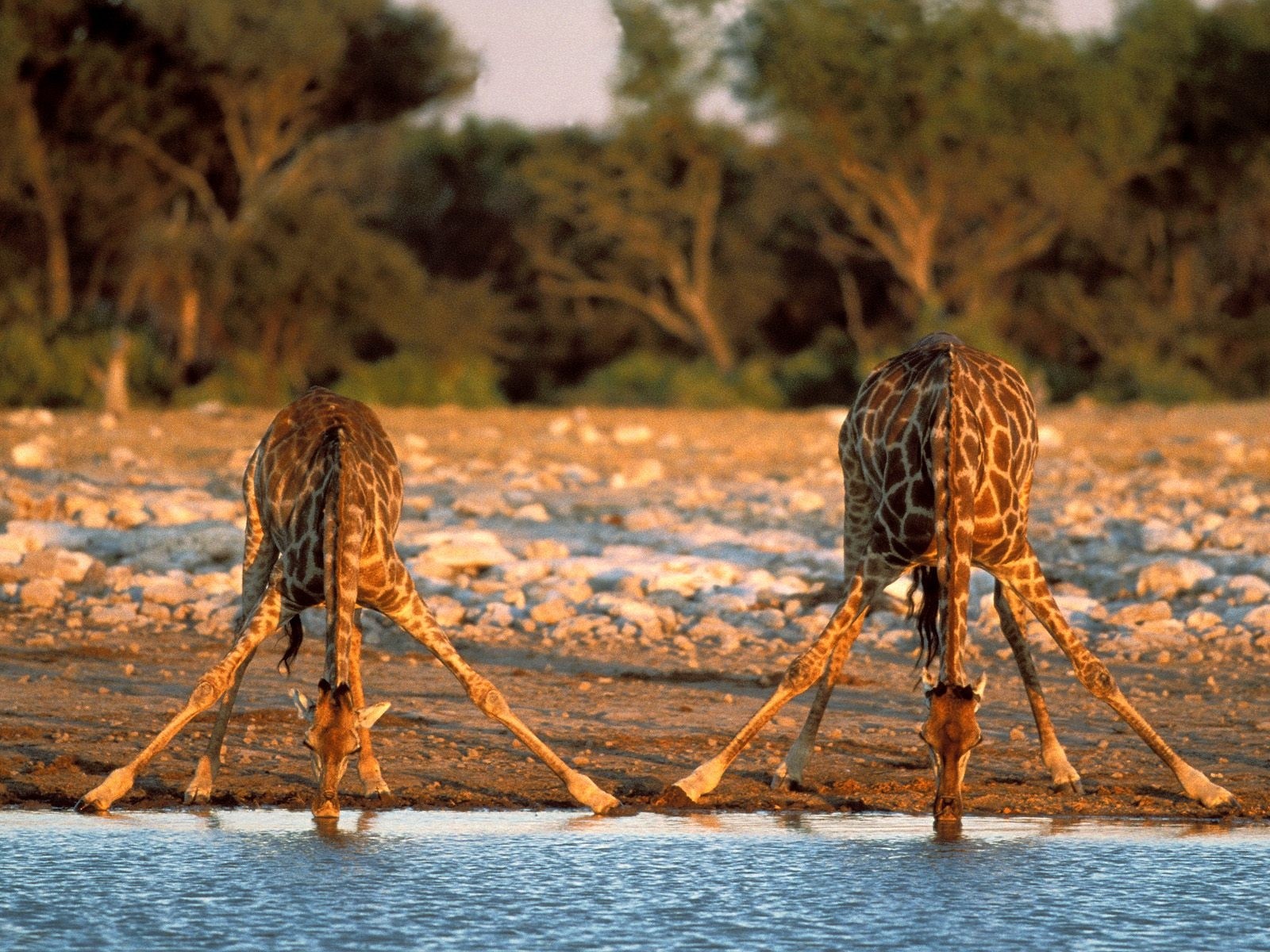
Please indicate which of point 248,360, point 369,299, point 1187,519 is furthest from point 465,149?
point 1187,519

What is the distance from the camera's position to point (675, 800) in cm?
703

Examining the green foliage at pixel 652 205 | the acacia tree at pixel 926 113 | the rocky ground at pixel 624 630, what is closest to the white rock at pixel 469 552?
the rocky ground at pixel 624 630

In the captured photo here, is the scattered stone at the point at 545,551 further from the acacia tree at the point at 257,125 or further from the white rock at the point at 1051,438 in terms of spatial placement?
the acacia tree at the point at 257,125

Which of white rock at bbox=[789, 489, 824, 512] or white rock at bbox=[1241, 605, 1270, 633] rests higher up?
white rock at bbox=[789, 489, 824, 512]

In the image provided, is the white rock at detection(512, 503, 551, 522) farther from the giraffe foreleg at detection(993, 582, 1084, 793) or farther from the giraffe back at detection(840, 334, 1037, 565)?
the giraffe back at detection(840, 334, 1037, 565)

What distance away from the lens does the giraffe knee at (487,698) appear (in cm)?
714

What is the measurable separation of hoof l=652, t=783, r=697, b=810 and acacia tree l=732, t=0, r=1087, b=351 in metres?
30.9

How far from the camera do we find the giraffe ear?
6.40 m

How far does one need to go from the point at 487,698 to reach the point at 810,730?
126cm

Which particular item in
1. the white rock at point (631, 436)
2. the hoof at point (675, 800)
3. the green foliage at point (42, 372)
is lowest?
the hoof at point (675, 800)

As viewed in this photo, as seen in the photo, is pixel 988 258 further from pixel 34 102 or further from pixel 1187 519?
pixel 1187 519

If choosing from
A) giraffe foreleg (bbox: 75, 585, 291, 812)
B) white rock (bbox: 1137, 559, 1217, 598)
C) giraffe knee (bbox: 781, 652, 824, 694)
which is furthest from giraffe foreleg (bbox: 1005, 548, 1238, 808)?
white rock (bbox: 1137, 559, 1217, 598)

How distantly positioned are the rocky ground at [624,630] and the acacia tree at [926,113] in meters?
21.0

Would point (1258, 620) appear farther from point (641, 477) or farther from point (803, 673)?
point (641, 477)
